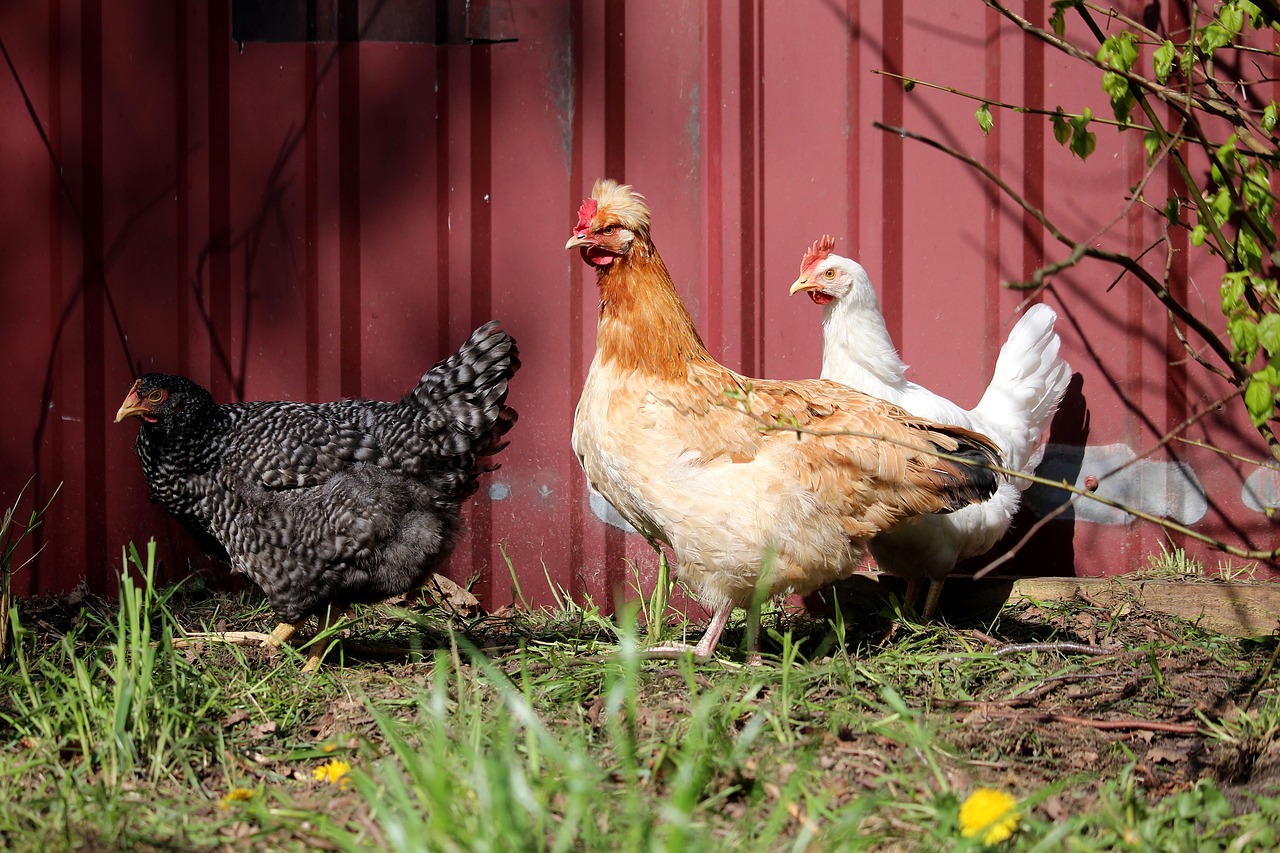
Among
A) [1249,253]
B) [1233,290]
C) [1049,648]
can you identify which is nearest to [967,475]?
[1049,648]

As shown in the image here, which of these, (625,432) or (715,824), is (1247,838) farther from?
(625,432)

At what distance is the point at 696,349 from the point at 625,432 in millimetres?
478

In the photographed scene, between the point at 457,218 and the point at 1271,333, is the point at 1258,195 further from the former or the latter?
the point at 457,218

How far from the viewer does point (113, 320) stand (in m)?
4.40

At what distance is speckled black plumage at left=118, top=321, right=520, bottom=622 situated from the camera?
11.1 ft

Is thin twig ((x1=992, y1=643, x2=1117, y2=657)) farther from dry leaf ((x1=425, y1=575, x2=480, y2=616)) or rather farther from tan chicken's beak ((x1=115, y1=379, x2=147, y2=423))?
tan chicken's beak ((x1=115, y1=379, x2=147, y2=423))

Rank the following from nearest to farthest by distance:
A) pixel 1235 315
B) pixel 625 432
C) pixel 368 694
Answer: pixel 1235 315 < pixel 368 694 < pixel 625 432

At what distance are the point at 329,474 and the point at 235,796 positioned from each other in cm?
162

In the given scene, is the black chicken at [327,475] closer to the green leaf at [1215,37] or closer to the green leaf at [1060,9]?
the green leaf at [1060,9]

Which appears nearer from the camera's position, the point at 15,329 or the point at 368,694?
the point at 368,694

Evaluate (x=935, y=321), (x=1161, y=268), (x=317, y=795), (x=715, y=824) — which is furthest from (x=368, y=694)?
(x=1161, y=268)

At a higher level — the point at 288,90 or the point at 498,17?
the point at 498,17

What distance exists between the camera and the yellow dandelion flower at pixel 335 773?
2.07 m

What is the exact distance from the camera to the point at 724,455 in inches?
125
